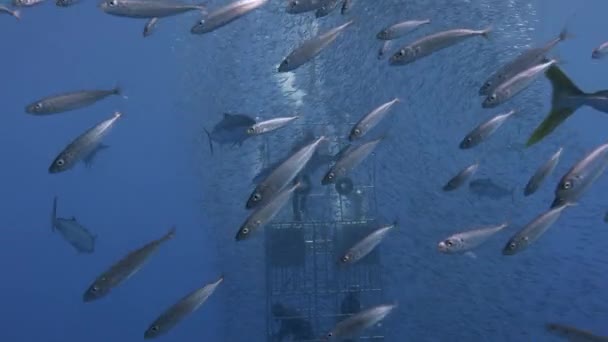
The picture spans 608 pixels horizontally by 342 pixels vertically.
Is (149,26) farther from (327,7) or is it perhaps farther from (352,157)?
(352,157)

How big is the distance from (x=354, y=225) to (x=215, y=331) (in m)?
66.4

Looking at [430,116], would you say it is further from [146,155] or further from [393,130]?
[146,155]

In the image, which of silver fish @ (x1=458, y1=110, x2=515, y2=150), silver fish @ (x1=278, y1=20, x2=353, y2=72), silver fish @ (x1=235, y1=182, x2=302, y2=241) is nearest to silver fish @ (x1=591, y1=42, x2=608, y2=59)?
silver fish @ (x1=458, y1=110, x2=515, y2=150)

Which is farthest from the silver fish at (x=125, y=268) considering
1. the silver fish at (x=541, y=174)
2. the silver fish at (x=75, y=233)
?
the silver fish at (x=75, y=233)

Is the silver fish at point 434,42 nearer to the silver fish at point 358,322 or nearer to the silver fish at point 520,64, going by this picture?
the silver fish at point 520,64

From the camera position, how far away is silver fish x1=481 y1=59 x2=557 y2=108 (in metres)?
4.29

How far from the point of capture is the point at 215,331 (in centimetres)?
7338

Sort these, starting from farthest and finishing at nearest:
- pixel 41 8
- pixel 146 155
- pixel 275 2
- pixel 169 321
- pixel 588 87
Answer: pixel 146 155, pixel 588 87, pixel 41 8, pixel 275 2, pixel 169 321

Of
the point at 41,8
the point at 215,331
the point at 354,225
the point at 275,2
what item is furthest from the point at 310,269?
the point at 215,331

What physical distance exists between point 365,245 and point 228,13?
6.52 ft

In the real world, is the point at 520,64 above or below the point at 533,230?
above

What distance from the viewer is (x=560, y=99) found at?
3.82 meters

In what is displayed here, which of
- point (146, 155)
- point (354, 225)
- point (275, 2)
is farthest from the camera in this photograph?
point (146, 155)

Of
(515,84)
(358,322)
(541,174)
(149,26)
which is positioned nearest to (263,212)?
(358,322)
